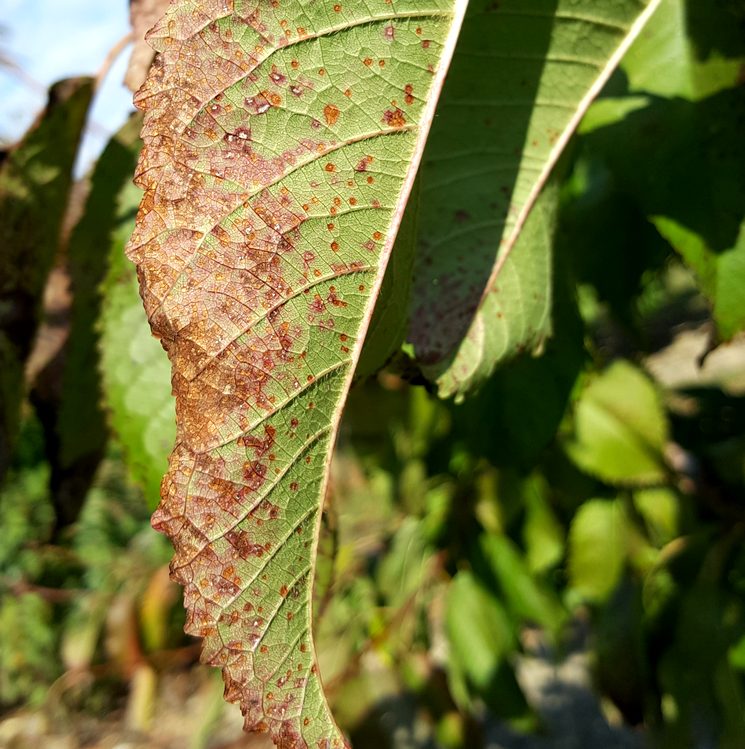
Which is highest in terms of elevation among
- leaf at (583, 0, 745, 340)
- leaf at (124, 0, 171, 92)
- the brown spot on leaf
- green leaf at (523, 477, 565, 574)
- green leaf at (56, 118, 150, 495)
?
leaf at (124, 0, 171, 92)

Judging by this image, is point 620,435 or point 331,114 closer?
point 331,114

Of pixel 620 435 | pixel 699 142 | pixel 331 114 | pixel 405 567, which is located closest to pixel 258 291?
pixel 331 114

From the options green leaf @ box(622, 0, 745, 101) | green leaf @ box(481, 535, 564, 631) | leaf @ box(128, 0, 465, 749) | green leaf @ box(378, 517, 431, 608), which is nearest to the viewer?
leaf @ box(128, 0, 465, 749)

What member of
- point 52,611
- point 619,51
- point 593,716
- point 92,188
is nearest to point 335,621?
point 92,188

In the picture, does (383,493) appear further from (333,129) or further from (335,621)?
(333,129)

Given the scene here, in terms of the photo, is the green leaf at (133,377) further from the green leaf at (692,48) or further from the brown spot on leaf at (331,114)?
the green leaf at (692,48)

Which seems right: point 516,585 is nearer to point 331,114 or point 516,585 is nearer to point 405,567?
point 405,567

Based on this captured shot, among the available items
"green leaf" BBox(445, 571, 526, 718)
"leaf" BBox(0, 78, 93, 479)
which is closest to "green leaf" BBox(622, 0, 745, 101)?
"leaf" BBox(0, 78, 93, 479)

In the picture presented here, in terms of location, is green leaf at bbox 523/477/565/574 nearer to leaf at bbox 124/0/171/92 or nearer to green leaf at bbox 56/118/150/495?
green leaf at bbox 56/118/150/495
